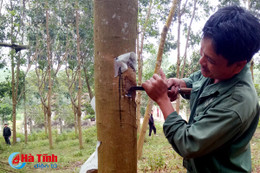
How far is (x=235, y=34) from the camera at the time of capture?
36.3 inches

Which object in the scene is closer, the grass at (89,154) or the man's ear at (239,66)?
the man's ear at (239,66)

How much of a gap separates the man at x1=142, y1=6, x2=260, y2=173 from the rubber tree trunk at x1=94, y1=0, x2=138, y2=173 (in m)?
0.17

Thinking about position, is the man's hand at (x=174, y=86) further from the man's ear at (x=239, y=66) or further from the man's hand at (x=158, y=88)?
the man's ear at (x=239, y=66)

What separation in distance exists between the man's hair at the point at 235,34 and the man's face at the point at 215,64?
23 millimetres

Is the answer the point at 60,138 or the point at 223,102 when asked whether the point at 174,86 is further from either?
the point at 60,138

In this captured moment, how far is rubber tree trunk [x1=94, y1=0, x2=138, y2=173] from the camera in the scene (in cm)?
110

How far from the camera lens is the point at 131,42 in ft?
3.78

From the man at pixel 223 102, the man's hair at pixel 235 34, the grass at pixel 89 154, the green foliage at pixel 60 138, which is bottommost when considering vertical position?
the green foliage at pixel 60 138

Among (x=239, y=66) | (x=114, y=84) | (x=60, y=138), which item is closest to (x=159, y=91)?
(x=114, y=84)

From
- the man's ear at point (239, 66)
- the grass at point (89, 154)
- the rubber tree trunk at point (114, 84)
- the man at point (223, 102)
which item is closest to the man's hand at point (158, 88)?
the man at point (223, 102)

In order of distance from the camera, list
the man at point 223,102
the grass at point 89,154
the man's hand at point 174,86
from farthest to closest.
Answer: the grass at point 89,154 < the man's hand at point 174,86 < the man at point 223,102

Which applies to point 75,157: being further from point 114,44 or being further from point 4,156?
point 114,44

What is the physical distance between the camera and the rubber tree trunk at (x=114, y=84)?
110 cm

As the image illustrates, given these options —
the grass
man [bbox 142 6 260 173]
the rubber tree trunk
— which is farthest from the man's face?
the grass
